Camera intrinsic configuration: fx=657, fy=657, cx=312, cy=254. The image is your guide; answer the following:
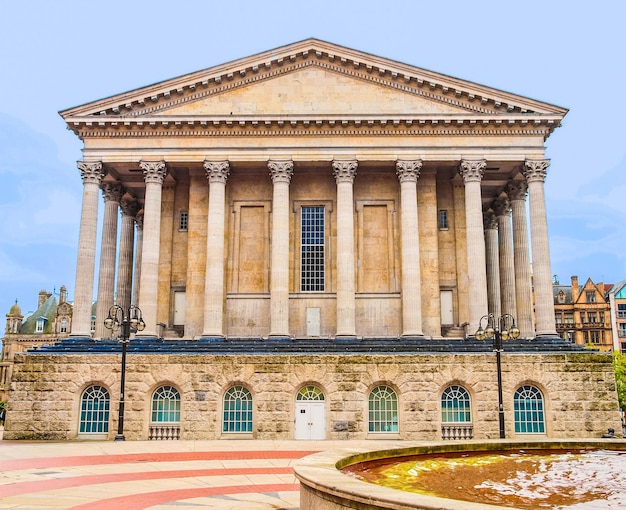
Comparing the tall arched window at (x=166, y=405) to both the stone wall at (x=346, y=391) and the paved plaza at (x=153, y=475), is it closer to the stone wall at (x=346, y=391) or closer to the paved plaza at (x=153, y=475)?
the stone wall at (x=346, y=391)

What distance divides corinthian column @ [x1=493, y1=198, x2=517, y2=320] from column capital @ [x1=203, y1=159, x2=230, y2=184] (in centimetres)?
2120

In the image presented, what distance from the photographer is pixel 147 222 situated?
136 ft

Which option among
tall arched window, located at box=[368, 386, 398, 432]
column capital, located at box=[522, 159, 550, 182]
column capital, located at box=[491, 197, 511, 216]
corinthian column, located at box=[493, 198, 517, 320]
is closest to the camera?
tall arched window, located at box=[368, 386, 398, 432]

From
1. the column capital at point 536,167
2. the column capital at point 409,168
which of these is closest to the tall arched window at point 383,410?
the column capital at point 409,168

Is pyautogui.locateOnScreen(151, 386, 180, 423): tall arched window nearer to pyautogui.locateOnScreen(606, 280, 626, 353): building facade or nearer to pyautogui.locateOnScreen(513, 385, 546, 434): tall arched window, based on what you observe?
pyautogui.locateOnScreen(513, 385, 546, 434): tall arched window

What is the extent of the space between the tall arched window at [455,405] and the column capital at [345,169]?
1559 cm

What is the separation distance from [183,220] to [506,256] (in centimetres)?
2344

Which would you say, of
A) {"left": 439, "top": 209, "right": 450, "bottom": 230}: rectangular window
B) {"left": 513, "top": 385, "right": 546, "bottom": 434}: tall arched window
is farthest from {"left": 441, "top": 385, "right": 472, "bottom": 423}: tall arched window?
{"left": 439, "top": 209, "right": 450, "bottom": 230}: rectangular window

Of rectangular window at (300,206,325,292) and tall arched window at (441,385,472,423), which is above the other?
rectangular window at (300,206,325,292)

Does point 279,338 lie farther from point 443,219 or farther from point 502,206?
point 502,206

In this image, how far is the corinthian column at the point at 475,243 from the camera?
39812 millimetres

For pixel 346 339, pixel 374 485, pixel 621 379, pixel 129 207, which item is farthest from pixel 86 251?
pixel 621 379

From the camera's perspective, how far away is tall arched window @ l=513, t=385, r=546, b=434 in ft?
105

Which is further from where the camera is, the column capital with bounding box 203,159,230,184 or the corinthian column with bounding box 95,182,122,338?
the corinthian column with bounding box 95,182,122,338
